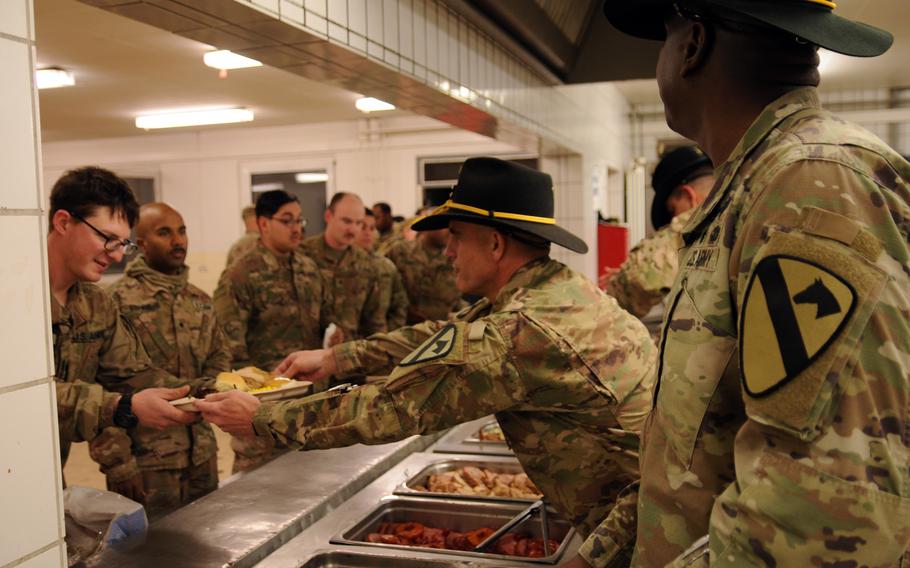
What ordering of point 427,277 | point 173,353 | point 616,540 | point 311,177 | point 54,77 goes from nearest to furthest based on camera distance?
point 616,540 < point 173,353 < point 427,277 < point 54,77 < point 311,177

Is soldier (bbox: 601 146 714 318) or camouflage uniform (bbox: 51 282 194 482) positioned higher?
soldier (bbox: 601 146 714 318)

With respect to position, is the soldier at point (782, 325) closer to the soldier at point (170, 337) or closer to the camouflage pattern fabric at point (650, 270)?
the soldier at point (170, 337)

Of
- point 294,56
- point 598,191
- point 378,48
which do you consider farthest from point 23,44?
point 598,191

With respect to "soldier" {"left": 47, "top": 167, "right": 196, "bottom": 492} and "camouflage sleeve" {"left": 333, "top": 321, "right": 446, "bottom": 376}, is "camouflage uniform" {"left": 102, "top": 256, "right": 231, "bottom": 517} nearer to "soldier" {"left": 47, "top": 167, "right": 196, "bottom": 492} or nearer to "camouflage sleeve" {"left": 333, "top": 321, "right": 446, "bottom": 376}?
"soldier" {"left": 47, "top": 167, "right": 196, "bottom": 492}

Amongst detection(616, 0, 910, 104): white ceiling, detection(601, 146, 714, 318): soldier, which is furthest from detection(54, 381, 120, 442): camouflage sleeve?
detection(616, 0, 910, 104): white ceiling

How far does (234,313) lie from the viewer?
4.25 metres

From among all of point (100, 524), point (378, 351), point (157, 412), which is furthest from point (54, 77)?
point (100, 524)

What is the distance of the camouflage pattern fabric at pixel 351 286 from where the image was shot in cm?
502

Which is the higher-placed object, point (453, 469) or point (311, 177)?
point (311, 177)

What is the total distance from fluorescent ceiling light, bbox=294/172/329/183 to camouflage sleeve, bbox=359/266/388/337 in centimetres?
552

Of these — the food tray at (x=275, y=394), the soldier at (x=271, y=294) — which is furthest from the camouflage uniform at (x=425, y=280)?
the food tray at (x=275, y=394)

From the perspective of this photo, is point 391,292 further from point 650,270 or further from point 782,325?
point 782,325

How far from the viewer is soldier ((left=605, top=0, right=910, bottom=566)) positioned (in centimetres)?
79

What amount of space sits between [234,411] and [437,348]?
0.57 meters
